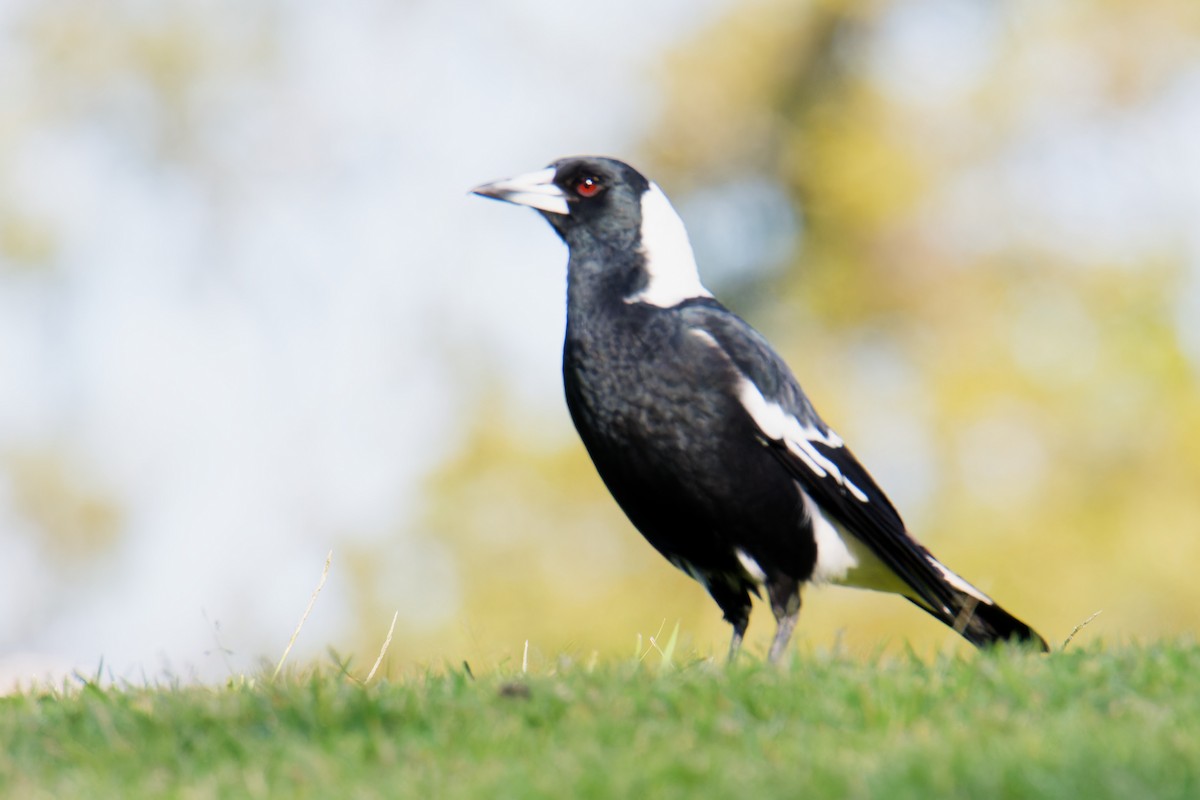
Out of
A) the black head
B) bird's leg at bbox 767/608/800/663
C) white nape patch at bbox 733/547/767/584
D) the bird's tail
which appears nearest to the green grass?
bird's leg at bbox 767/608/800/663

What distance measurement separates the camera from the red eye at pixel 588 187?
18.7 ft

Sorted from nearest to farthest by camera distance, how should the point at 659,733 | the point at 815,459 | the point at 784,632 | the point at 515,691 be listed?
1. the point at 659,733
2. the point at 515,691
3. the point at 784,632
4. the point at 815,459

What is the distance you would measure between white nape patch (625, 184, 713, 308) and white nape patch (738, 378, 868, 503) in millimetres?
419

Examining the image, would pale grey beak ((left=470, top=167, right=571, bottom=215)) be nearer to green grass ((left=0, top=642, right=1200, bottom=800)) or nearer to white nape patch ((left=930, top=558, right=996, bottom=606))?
white nape patch ((left=930, top=558, right=996, bottom=606))

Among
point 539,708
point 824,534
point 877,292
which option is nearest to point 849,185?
point 877,292

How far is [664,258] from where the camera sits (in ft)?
17.9

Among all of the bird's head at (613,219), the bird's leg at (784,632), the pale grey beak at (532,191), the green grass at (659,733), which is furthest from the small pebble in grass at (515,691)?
the pale grey beak at (532,191)

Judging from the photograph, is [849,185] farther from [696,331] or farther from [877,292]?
[696,331]

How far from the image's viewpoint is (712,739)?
3098mm

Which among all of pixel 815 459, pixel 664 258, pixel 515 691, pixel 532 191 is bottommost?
pixel 515 691

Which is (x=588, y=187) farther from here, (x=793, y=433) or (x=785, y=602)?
(x=785, y=602)

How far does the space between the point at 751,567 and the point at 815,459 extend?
0.39m

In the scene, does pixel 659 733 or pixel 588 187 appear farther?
pixel 588 187

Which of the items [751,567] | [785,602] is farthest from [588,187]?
[785,602]
